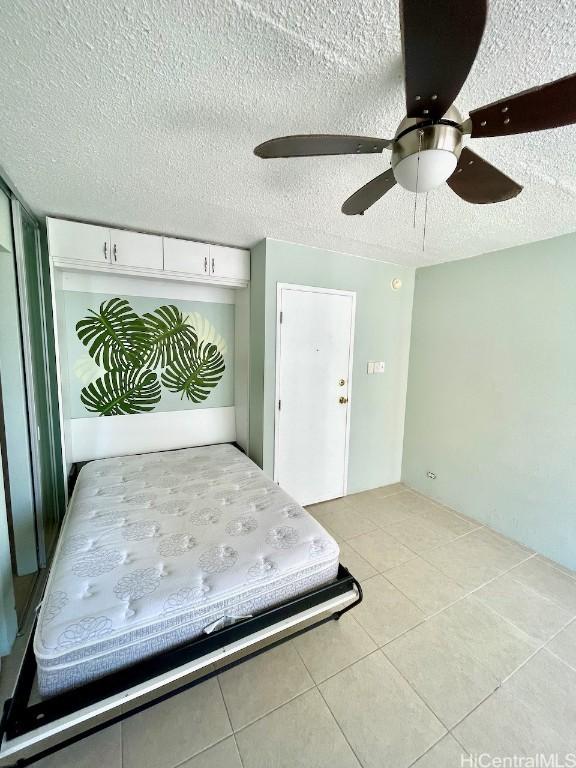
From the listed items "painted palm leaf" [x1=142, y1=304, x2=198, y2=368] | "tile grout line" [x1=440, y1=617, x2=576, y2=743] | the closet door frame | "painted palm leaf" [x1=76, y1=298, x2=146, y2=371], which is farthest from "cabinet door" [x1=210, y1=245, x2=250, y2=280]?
"tile grout line" [x1=440, y1=617, x2=576, y2=743]

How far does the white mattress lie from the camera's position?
3.48ft

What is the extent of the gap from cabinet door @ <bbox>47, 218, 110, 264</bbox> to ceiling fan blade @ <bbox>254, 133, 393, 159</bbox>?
1.69 meters

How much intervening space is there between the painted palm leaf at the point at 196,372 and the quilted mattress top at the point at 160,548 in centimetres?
83

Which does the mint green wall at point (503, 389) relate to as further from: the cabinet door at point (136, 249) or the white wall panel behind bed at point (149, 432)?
the cabinet door at point (136, 249)

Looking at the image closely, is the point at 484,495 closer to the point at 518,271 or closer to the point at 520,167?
the point at 518,271

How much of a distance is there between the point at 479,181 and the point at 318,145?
2.12ft

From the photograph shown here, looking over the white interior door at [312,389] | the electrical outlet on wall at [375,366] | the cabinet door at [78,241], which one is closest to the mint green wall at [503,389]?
the electrical outlet on wall at [375,366]

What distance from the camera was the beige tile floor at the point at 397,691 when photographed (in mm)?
1142

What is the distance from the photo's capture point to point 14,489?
185cm

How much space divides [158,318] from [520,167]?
2.57 m

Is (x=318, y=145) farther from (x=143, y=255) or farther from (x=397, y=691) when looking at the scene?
(x=397, y=691)

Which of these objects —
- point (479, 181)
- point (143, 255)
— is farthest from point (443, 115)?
point (143, 255)

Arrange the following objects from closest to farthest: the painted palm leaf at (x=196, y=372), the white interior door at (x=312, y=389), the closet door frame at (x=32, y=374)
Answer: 1. the closet door frame at (x=32, y=374)
2. the white interior door at (x=312, y=389)
3. the painted palm leaf at (x=196, y=372)

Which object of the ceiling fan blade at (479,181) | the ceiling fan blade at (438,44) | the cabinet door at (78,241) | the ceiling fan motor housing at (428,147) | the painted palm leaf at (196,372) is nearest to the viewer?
the ceiling fan blade at (438,44)
